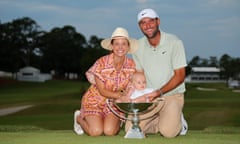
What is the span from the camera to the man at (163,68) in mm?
6934

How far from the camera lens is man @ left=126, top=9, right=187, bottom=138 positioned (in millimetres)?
6934

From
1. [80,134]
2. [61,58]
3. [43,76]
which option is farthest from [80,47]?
[80,134]

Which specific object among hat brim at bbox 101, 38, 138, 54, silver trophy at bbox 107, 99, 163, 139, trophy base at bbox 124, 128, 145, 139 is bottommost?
trophy base at bbox 124, 128, 145, 139

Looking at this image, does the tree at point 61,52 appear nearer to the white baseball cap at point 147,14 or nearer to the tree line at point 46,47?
the tree line at point 46,47

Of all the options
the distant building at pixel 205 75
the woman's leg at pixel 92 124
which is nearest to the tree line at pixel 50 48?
the distant building at pixel 205 75

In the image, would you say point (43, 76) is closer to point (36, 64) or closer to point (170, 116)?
point (36, 64)

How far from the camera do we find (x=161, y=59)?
711cm

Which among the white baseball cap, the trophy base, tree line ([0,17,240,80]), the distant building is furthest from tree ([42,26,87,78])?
the trophy base

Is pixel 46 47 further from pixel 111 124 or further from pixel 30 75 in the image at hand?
pixel 111 124

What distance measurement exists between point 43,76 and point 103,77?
8666cm

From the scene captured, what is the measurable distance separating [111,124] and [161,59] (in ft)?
4.06

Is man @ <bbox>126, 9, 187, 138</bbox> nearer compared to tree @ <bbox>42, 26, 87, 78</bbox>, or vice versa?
man @ <bbox>126, 9, 187, 138</bbox>

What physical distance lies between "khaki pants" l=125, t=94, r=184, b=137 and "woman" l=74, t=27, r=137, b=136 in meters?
0.37

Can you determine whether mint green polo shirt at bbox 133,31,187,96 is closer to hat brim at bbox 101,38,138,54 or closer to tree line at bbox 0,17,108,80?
hat brim at bbox 101,38,138,54
